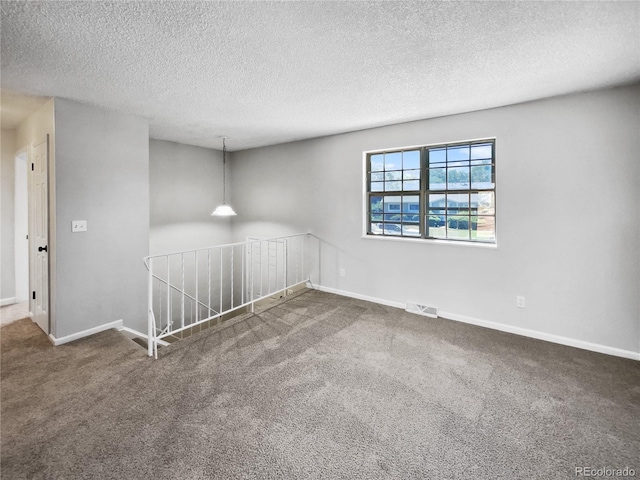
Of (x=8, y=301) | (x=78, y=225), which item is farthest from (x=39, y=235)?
(x=8, y=301)

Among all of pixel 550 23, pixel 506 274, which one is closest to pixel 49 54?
pixel 550 23

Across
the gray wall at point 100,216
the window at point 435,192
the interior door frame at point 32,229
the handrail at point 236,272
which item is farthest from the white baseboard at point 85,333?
the window at point 435,192

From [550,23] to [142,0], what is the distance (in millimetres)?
2339

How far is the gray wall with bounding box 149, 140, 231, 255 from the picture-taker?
5.09 m

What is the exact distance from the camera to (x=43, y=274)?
3.30 metres

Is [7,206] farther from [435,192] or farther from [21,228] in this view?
[435,192]

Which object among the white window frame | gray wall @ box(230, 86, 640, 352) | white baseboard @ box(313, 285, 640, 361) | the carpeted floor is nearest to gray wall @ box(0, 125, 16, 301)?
the carpeted floor

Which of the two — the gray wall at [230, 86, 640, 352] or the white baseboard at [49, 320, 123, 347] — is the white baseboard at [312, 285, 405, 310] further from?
the white baseboard at [49, 320, 123, 347]

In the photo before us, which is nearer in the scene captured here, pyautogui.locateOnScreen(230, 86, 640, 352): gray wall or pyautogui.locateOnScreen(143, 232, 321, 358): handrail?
pyautogui.locateOnScreen(230, 86, 640, 352): gray wall

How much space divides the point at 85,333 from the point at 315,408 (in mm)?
2735

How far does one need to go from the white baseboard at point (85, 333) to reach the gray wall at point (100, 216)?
40mm

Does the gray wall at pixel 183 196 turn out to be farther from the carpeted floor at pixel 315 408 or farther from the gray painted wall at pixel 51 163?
the carpeted floor at pixel 315 408

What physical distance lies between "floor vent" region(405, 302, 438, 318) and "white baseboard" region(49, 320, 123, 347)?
11.6ft

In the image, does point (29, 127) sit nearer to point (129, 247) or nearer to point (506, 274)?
point (129, 247)
